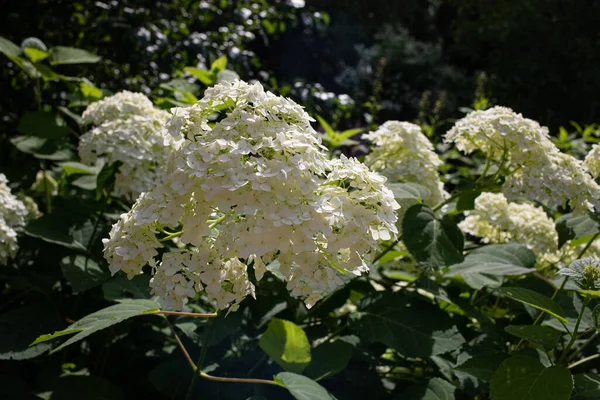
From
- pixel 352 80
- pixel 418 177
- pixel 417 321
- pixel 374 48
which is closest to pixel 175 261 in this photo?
pixel 417 321

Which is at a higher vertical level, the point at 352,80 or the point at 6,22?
the point at 6,22

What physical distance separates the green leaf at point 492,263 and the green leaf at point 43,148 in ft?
5.08

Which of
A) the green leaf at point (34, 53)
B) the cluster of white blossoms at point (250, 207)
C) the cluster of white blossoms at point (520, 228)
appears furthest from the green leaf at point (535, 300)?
the green leaf at point (34, 53)

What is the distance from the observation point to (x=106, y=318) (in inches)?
54.2

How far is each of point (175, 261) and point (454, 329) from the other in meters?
0.88

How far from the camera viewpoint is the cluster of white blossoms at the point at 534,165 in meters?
1.79

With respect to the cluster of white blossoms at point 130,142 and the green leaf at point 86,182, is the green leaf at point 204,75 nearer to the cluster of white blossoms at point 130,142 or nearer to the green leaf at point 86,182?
the cluster of white blossoms at point 130,142

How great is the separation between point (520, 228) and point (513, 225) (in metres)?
0.03

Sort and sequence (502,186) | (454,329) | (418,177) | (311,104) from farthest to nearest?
(311,104), (418,177), (502,186), (454,329)

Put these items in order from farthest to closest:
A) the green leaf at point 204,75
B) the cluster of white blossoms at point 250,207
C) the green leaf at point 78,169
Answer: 1. the green leaf at point 204,75
2. the green leaf at point 78,169
3. the cluster of white blossoms at point 250,207

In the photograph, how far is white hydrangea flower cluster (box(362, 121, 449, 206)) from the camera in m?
2.03

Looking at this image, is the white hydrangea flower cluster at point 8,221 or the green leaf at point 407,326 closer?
the green leaf at point 407,326

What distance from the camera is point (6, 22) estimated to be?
11.3 feet

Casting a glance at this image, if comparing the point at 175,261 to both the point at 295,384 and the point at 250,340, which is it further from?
the point at 250,340
